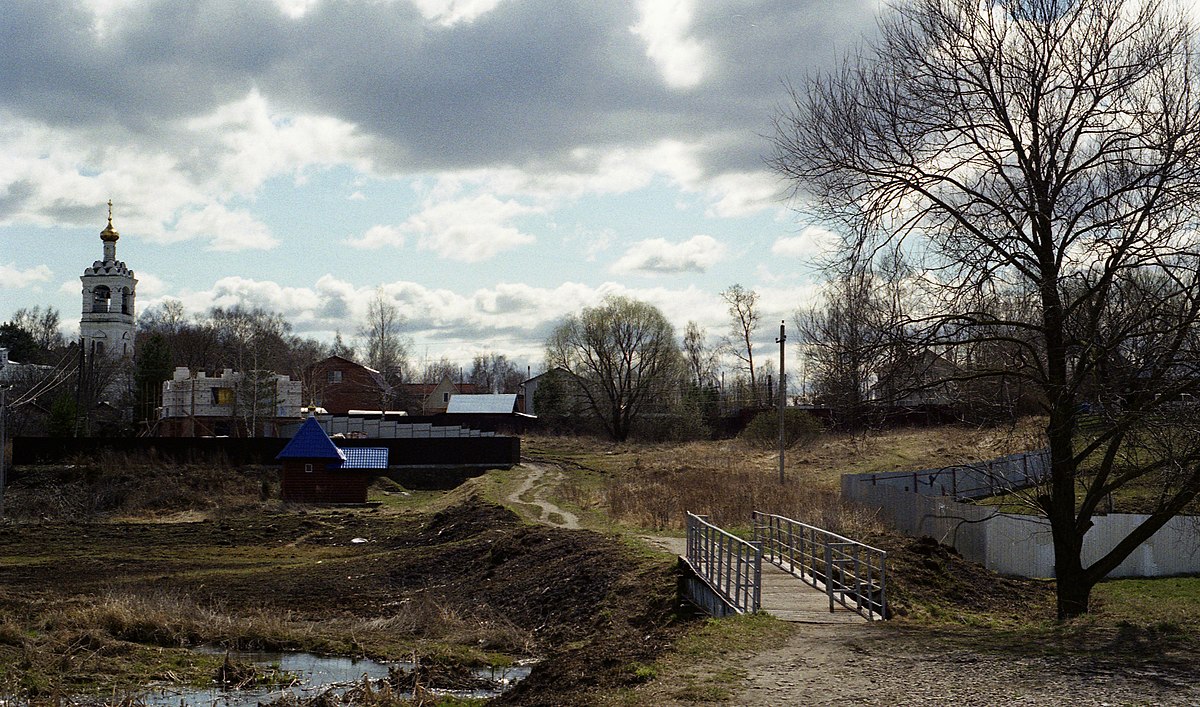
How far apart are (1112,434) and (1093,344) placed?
45.1 inches

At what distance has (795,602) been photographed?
14.6 m

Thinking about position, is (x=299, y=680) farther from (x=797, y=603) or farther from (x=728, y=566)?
(x=797, y=603)

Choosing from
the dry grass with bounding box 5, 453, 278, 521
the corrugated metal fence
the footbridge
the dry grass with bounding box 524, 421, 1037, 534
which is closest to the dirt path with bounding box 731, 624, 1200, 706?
the footbridge

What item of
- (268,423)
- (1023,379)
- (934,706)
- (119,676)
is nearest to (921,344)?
(1023,379)

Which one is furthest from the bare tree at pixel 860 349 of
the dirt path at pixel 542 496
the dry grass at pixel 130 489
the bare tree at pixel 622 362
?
the bare tree at pixel 622 362

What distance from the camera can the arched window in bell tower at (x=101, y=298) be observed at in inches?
3334

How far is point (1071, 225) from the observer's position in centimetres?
1366

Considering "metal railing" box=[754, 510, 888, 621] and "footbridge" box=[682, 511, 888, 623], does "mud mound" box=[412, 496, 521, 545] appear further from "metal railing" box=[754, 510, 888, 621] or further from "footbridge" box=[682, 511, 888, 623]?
"footbridge" box=[682, 511, 888, 623]

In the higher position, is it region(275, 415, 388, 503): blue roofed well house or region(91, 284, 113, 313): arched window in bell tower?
region(91, 284, 113, 313): arched window in bell tower

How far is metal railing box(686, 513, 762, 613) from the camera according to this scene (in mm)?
13703

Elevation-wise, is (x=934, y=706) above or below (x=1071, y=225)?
below

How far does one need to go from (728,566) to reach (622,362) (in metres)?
67.1

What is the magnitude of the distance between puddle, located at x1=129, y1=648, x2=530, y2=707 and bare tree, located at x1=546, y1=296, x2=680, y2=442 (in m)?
65.7

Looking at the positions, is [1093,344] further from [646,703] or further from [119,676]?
[119,676]
